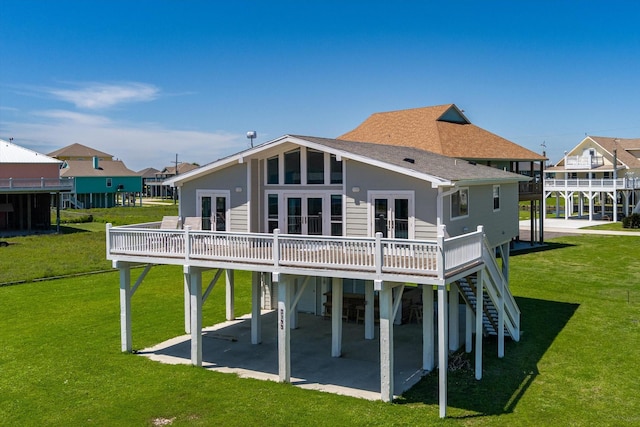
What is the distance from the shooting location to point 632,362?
16234 millimetres

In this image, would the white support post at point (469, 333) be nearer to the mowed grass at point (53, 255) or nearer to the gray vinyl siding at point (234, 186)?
the gray vinyl siding at point (234, 186)

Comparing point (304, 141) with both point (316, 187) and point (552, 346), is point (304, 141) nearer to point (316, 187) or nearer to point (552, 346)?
point (316, 187)

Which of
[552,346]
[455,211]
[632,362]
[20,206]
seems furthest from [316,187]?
[20,206]

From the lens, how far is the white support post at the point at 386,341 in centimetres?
1353

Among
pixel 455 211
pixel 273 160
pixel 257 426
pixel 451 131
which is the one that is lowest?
pixel 257 426

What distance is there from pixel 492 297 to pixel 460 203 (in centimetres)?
286

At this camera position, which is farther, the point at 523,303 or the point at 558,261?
the point at 558,261

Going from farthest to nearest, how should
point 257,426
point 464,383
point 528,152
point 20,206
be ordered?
point 20,206 < point 528,152 < point 464,383 < point 257,426

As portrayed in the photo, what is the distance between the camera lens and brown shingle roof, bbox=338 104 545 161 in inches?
1304

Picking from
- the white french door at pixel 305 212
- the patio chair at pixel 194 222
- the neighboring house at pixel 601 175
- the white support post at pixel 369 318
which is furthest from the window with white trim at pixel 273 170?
the neighboring house at pixel 601 175

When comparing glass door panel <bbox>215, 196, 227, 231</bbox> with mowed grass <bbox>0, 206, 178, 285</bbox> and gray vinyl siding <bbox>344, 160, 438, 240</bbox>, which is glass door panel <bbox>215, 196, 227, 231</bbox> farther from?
mowed grass <bbox>0, 206, 178, 285</bbox>

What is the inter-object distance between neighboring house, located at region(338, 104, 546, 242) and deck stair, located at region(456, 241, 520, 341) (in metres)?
14.5

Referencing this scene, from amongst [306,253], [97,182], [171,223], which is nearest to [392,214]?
[306,253]

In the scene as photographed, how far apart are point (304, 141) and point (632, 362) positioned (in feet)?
36.2
